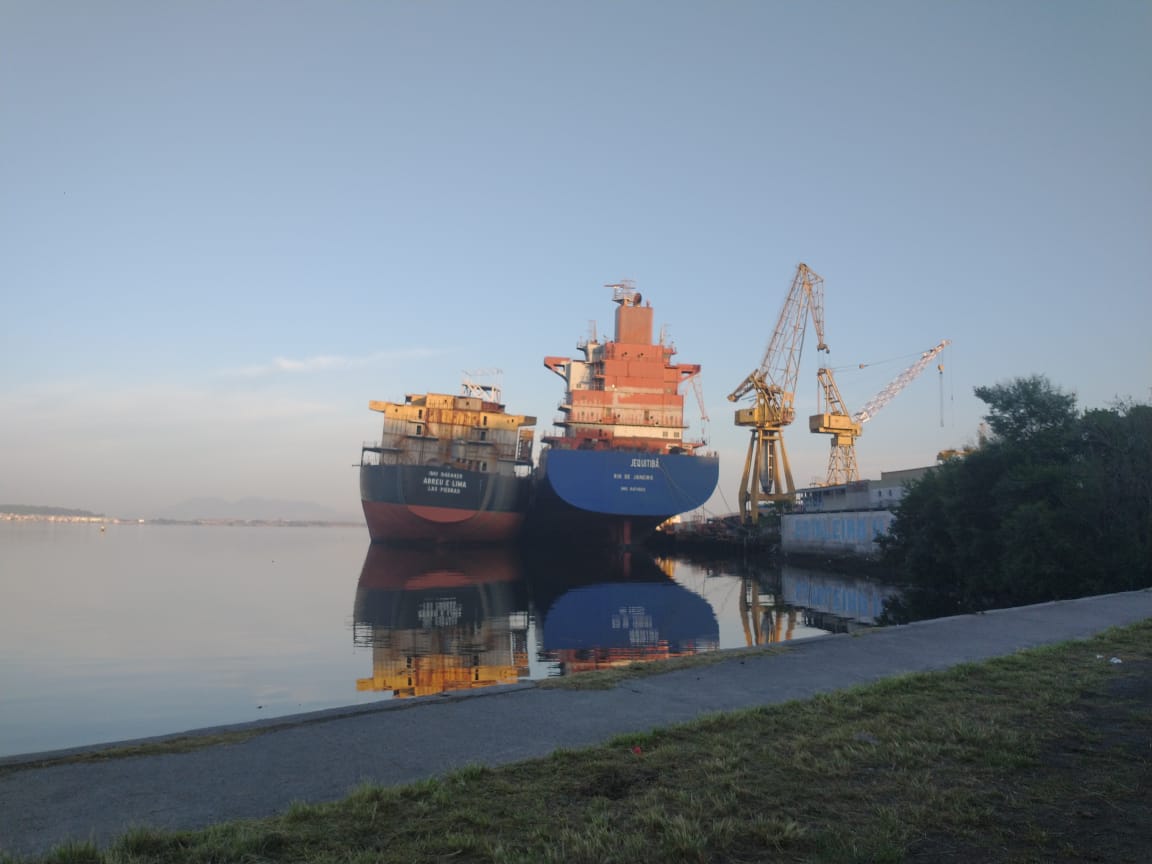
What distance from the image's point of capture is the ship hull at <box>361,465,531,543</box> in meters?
50.4

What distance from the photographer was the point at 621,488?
47406 mm

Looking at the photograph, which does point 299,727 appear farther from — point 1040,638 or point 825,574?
point 825,574

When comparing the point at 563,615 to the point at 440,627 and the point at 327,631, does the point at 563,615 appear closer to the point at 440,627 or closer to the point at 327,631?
the point at 440,627

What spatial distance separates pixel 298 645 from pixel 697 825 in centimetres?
1498

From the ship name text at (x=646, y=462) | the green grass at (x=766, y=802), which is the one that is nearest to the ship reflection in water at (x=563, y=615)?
the green grass at (x=766, y=802)

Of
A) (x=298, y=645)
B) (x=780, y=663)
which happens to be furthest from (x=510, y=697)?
(x=298, y=645)

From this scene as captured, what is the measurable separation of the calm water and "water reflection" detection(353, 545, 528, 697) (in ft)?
0.24

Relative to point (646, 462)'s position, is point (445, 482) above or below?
below

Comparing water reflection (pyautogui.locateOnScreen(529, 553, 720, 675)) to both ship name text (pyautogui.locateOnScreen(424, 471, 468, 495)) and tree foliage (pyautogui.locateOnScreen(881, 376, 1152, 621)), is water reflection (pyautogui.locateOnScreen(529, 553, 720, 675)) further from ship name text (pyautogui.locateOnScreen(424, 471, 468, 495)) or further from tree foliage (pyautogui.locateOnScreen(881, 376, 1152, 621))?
ship name text (pyautogui.locateOnScreen(424, 471, 468, 495))

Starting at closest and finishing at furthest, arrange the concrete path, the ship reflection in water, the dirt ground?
the dirt ground, the concrete path, the ship reflection in water

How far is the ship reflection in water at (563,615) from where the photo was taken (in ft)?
46.2

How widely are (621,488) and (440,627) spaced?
29.0m

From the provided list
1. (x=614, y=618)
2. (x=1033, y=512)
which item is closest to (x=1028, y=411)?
(x=1033, y=512)

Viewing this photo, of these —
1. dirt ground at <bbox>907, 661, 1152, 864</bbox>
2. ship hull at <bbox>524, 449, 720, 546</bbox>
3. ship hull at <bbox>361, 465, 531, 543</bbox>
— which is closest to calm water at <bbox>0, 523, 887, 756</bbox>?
dirt ground at <bbox>907, 661, 1152, 864</bbox>
